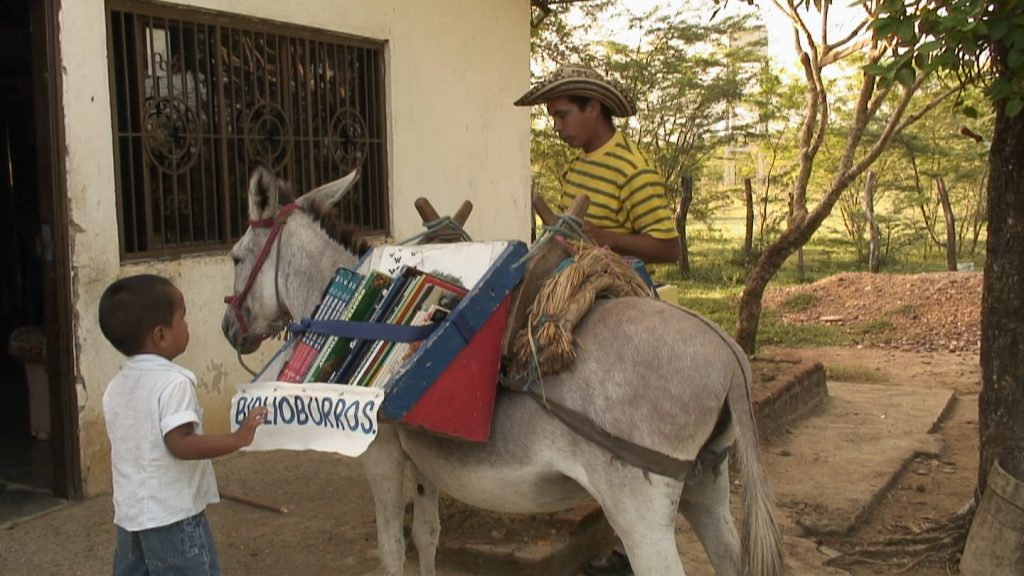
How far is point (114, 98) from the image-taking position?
5086 mm

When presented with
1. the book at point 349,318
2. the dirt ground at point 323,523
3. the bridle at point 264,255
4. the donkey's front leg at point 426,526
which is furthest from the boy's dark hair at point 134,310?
the dirt ground at point 323,523

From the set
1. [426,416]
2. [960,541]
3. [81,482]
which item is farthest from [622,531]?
[81,482]

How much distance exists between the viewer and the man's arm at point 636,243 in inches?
135

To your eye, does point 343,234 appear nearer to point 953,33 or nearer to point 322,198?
point 322,198

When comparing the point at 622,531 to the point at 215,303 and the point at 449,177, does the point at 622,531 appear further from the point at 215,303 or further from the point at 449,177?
the point at 449,177

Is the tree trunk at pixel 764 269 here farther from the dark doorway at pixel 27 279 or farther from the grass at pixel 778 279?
the dark doorway at pixel 27 279

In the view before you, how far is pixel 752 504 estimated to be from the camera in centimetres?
267

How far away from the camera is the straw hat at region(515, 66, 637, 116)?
344 cm

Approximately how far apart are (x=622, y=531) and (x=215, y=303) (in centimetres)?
386

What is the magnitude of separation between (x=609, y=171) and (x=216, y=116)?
3.21 m

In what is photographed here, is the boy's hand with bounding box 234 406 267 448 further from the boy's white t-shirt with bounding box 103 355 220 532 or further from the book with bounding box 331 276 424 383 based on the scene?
the book with bounding box 331 276 424 383

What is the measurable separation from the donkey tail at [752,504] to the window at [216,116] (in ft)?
12.7

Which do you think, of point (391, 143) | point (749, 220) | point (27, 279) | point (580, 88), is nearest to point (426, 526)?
point (580, 88)

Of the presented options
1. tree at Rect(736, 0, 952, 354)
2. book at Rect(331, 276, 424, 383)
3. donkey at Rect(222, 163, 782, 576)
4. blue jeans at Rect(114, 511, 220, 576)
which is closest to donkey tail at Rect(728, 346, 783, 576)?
donkey at Rect(222, 163, 782, 576)
